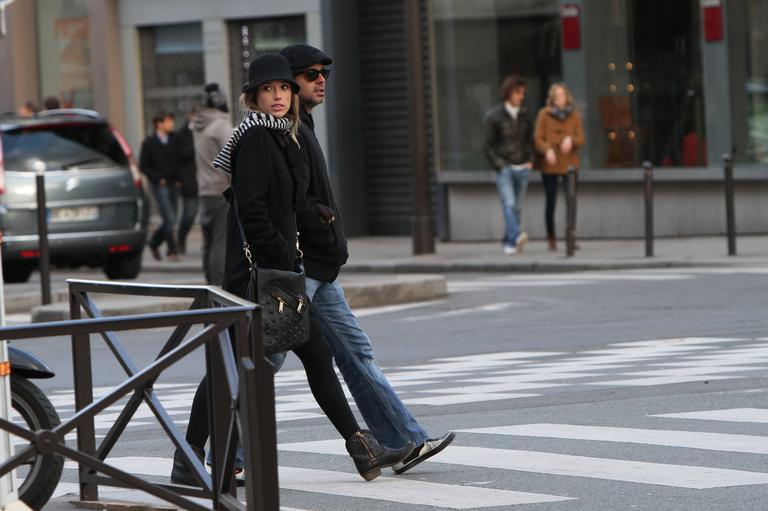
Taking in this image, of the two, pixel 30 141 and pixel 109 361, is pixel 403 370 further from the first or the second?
pixel 30 141

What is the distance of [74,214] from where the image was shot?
18750mm

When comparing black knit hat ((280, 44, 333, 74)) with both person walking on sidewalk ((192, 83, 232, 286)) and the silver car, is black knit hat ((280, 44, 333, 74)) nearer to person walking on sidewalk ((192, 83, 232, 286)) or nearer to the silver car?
person walking on sidewalk ((192, 83, 232, 286))

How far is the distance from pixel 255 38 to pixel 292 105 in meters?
19.1

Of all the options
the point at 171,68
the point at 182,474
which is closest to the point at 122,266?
the point at 171,68

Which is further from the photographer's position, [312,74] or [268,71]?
[312,74]

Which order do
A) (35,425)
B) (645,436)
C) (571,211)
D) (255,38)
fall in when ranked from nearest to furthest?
1. (35,425)
2. (645,436)
3. (571,211)
4. (255,38)

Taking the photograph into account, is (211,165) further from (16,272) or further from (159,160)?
(159,160)

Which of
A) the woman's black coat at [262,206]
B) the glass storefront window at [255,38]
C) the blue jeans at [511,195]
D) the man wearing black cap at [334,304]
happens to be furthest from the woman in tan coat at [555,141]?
the woman's black coat at [262,206]

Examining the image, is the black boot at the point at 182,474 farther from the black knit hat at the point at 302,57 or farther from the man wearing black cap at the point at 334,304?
the black knit hat at the point at 302,57

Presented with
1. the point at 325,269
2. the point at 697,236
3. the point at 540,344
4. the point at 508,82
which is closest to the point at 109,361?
the point at 540,344

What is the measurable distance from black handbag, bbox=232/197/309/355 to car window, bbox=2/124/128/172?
11903mm

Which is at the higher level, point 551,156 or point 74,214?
point 551,156

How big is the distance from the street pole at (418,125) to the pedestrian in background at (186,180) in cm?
337

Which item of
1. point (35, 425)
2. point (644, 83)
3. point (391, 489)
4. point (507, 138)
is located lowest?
point (391, 489)
